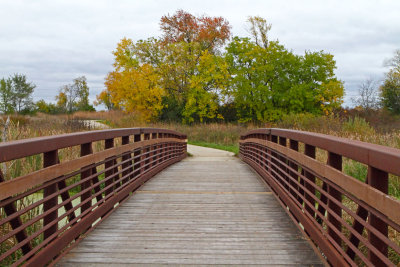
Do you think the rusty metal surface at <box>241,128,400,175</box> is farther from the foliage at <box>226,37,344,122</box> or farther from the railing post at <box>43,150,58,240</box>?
the foliage at <box>226,37,344,122</box>

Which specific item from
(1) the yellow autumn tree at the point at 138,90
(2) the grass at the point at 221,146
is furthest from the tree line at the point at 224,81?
(2) the grass at the point at 221,146

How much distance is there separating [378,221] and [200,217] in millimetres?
2722

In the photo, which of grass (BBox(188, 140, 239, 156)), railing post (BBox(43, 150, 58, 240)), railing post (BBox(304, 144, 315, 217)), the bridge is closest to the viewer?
the bridge

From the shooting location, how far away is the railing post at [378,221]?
2.57 metres

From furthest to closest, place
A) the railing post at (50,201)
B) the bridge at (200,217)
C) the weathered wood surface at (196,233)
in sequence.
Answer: the weathered wood surface at (196,233), the railing post at (50,201), the bridge at (200,217)

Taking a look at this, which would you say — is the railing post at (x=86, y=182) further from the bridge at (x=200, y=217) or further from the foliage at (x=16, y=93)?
the foliage at (x=16, y=93)

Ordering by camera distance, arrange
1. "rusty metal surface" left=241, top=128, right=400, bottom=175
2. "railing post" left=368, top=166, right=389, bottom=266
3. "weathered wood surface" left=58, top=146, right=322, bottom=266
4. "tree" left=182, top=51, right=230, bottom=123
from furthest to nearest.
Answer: "tree" left=182, top=51, right=230, bottom=123 < "weathered wood surface" left=58, top=146, right=322, bottom=266 < "railing post" left=368, top=166, right=389, bottom=266 < "rusty metal surface" left=241, top=128, right=400, bottom=175

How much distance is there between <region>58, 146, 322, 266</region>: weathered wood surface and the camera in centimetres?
357

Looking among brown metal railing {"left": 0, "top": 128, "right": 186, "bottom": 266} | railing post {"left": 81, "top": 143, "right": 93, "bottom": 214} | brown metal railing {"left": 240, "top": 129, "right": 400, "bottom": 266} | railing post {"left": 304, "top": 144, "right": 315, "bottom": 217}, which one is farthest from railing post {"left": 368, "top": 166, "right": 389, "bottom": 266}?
railing post {"left": 81, "top": 143, "right": 93, "bottom": 214}

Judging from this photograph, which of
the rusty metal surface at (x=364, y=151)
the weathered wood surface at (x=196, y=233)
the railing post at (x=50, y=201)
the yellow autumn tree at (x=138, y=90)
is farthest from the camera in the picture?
the yellow autumn tree at (x=138, y=90)

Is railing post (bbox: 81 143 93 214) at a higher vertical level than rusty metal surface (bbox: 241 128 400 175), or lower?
lower

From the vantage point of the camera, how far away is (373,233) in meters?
2.56

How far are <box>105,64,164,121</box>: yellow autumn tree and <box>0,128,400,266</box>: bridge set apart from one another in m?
24.0

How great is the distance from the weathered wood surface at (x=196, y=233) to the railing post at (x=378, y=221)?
0.87 meters
